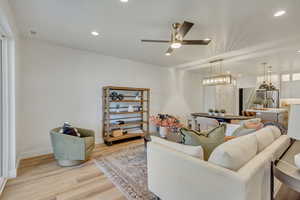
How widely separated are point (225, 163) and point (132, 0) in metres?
2.22

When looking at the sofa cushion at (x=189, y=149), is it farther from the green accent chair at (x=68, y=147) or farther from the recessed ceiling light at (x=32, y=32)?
the recessed ceiling light at (x=32, y=32)

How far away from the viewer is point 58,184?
222 centimetres

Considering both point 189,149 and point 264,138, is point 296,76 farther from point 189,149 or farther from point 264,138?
point 189,149

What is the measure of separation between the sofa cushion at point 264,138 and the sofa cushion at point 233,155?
0.99 feet

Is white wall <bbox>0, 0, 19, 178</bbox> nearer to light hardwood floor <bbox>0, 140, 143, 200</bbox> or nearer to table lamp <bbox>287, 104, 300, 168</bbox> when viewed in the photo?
light hardwood floor <bbox>0, 140, 143, 200</bbox>

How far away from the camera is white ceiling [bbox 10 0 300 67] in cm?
206

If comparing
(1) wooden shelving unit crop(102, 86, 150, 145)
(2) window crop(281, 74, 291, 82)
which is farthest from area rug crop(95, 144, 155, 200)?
(2) window crop(281, 74, 291, 82)

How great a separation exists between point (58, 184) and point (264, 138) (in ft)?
9.84

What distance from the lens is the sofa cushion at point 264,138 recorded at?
5.62ft

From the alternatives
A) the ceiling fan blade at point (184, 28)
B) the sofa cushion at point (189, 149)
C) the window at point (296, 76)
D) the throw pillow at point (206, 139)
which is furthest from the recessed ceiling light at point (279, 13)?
the window at point (296, 76)

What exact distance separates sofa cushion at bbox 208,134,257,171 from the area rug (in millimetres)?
1150

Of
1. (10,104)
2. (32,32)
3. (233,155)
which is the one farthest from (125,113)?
(233,155)

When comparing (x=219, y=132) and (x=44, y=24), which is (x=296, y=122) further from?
(x=44, y=24)

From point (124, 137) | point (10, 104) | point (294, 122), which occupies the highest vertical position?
point (10, 104)
